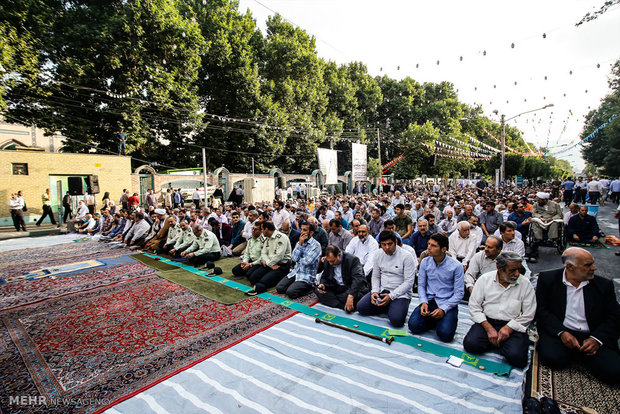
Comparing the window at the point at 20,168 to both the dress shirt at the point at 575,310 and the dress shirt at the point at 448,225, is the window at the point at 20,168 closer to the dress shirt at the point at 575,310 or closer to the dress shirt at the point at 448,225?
the dress shirt at the point at 448,225

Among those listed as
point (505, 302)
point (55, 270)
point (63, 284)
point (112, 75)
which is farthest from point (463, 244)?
point (112, 75)

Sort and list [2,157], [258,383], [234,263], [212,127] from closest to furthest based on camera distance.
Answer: [258,383]
[234,263]
[2,157]
[212,127]

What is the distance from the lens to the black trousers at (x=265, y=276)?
5137 millimetres

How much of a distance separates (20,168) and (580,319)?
760 inches

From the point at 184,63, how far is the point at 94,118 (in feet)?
21.1

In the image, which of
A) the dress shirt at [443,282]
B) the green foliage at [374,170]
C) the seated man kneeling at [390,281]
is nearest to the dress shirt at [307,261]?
the seated man kneeling at [390,281]

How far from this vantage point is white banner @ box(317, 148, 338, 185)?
69.9 feet

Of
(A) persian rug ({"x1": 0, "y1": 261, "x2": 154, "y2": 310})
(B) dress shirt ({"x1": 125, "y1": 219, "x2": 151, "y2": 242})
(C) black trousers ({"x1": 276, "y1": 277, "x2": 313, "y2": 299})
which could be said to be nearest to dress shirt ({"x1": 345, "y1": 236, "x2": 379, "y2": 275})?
(C) black trousers ({"x1": 276, "y1": 277, "x2": 313, "y2": 299})

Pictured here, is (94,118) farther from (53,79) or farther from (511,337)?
(511,337)

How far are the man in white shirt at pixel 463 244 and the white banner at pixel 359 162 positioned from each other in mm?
16571

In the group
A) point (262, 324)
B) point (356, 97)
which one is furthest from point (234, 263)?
point (356, 97)

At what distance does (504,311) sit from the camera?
3.16 metres

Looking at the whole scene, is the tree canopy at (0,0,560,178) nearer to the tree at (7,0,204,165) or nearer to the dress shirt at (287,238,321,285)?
the tree at (7,0,204,165)

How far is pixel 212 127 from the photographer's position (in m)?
23.1
